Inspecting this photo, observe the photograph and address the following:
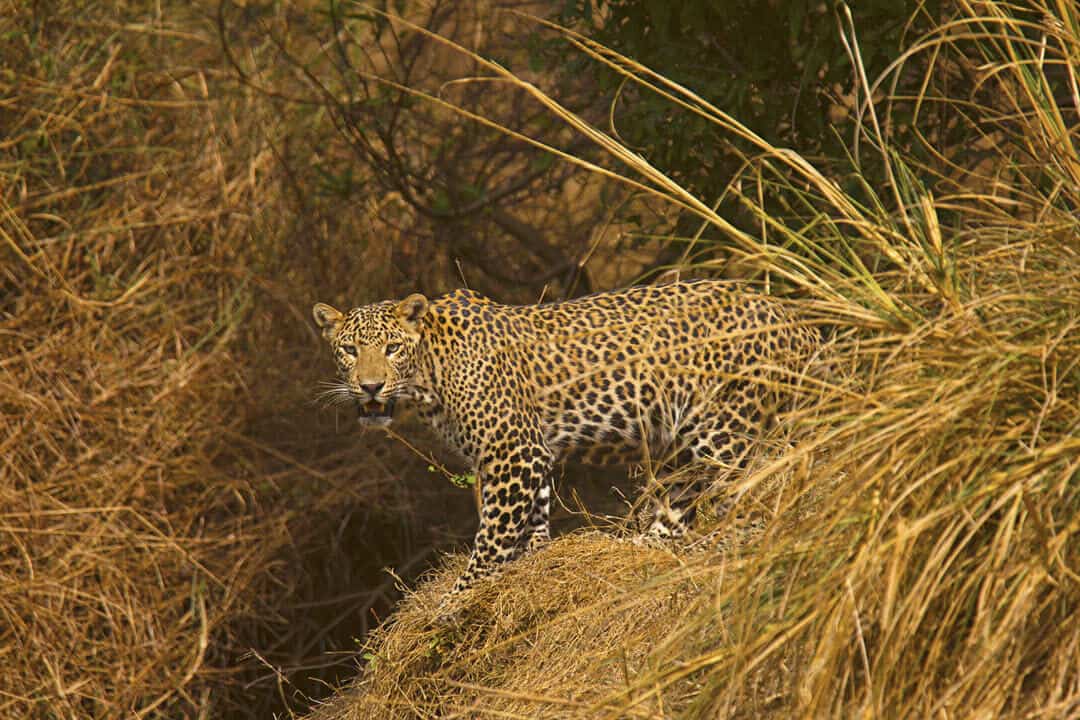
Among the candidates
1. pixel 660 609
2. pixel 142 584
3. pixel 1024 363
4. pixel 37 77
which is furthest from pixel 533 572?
pixel 37 77

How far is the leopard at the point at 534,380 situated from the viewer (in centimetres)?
658

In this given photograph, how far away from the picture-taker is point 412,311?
6715 millimetres

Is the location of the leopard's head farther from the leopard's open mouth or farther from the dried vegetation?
the dried vegetation

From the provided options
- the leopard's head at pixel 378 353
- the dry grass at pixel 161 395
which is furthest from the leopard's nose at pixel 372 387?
the dry grass at pixel 161 395

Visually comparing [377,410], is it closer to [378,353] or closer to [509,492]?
[378,353]

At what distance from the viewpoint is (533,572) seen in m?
5.91

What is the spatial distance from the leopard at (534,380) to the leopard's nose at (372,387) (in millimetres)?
17

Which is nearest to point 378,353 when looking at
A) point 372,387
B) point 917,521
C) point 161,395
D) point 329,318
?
point 372,387

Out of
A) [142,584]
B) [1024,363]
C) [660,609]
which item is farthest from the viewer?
[142,584]

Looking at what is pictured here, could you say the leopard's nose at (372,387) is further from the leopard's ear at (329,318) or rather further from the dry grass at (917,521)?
the dry grass at (917,521)

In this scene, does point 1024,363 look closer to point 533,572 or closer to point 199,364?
point 533,572

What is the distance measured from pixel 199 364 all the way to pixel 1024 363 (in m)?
7.38

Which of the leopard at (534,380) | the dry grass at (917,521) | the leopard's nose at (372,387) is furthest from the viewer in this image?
the leopard at (534,380)

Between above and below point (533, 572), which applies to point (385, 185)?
below
